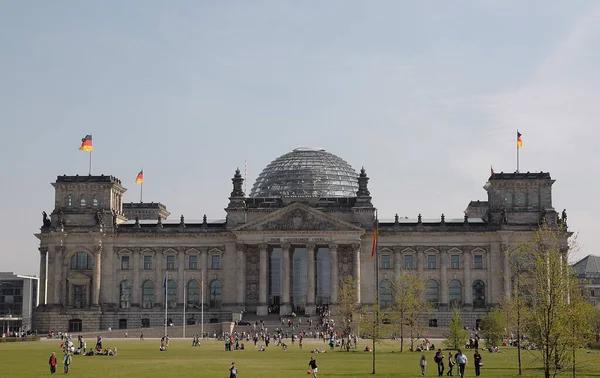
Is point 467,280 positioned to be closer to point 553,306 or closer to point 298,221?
point 298,221

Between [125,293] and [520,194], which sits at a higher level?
[520,194]

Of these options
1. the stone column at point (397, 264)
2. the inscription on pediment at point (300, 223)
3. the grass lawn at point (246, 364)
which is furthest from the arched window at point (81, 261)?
the grass lawn at point (246, 364)

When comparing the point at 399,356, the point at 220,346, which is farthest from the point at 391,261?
the point at 399,356

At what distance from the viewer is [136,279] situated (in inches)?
5689

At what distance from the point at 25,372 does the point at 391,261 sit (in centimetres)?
8371

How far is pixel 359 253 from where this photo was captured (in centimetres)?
14138

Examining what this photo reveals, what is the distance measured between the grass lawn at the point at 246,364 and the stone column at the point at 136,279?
44139mm

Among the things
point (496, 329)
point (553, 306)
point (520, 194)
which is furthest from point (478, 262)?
point (553, 306)

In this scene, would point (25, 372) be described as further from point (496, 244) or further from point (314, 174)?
point (314, 174)

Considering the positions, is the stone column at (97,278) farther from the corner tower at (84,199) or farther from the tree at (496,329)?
the tree at (496,329)

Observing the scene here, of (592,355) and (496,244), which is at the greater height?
(496,244)

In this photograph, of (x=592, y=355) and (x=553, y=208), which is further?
(x=553, y=208)

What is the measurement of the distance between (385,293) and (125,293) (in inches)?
1460

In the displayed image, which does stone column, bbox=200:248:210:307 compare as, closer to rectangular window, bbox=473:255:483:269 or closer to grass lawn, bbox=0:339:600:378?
rectangular window, bbox=473:255:483:269
